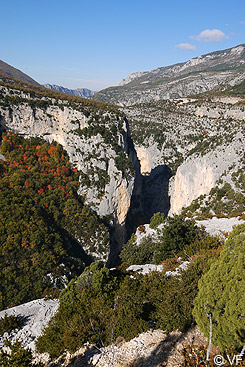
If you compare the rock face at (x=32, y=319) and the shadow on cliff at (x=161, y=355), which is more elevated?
the shadow on cliff at (x=161, y=355)

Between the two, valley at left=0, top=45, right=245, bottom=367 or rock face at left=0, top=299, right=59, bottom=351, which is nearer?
valley at left=0, top=45, right=245, bottom=367

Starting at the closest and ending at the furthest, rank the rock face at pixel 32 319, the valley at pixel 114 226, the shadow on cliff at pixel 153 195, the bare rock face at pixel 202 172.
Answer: the valley at pixel 114 226
the rock face at pixel 32 319
the bare rock face at pixel 202 172
the shadow on cliff at pixel 153 195

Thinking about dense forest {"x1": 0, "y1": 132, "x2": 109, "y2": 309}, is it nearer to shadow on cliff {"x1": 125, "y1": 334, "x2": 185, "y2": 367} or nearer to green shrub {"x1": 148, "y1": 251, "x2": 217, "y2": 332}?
green shrub {"x1": 148, "y1": 251, "x2": 217, "y2": 332}

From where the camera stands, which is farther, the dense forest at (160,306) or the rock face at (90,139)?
the rock face at (90,139)

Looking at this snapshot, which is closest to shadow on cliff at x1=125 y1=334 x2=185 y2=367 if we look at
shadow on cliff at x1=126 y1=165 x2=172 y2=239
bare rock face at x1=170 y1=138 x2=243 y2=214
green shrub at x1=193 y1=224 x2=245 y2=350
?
green shrub at x1=193 y1=224 x2=245 y2=350

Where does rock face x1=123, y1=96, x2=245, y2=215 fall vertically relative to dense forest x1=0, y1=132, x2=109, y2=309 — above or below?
above

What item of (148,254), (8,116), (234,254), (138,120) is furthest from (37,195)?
(138,120)

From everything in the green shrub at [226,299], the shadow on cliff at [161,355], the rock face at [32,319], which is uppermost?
the green shrub at [226,299]

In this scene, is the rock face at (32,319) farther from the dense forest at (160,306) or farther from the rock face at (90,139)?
the rock face at (90,139)

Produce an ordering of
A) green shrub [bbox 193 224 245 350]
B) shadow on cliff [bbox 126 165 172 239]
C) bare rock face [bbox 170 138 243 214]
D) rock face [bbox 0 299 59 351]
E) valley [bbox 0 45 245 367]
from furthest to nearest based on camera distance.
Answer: shadow on cliff [bbox 126 165 172 239]
bare rock face [bbox 170 138 243 214]
rock face [bbox 0 299 59 351]
valley [bbox 0 45 245 367]
green shrub [bbox 193 224 245 350]

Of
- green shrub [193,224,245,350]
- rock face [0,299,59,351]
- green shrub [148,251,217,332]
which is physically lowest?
rock face [0,299,59,351]

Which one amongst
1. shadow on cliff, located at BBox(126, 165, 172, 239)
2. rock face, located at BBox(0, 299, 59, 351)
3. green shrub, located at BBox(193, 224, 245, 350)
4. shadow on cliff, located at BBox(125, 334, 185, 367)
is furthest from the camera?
shadow on cliff, located at BBox(126, 165, 172, 239)

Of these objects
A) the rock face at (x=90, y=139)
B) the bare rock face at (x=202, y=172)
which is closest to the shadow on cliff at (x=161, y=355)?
the bare rock face at (x=202, y=172)
